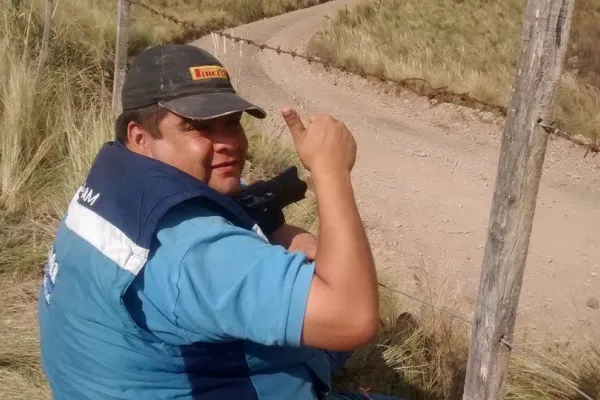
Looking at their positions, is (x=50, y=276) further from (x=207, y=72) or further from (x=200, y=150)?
(x=207, y=72)

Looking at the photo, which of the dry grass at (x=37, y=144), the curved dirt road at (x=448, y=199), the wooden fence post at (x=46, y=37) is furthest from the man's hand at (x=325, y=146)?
the wooden fence post at (x=46, y=37)

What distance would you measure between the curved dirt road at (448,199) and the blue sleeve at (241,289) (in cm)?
216

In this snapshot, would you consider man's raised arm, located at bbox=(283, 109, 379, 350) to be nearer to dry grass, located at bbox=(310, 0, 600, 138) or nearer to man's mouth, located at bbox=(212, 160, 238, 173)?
man's mouth, located at bbox=(212, 160, 238, 173)

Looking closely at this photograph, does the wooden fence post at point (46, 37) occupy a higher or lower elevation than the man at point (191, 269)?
lower

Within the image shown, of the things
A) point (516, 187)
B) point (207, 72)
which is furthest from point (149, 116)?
point (516, 187)

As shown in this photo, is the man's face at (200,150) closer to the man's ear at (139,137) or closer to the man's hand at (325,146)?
the man's ear at (139,137)

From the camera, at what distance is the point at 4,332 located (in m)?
3.12

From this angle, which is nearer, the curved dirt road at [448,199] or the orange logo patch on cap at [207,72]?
the orange logo patch on cap at [207,72]

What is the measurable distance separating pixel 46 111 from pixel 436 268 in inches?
108

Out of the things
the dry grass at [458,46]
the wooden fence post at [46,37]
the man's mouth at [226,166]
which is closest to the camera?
the man's mouth at [226,166]

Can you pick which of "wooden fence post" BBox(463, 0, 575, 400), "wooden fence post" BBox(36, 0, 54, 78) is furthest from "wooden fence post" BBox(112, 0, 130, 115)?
"wooden fence post" BBox(463, 0, 575, 400)

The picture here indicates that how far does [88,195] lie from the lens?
69.4 inches

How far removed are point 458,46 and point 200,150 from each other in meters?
13.5

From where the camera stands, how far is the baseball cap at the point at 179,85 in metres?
1.82
